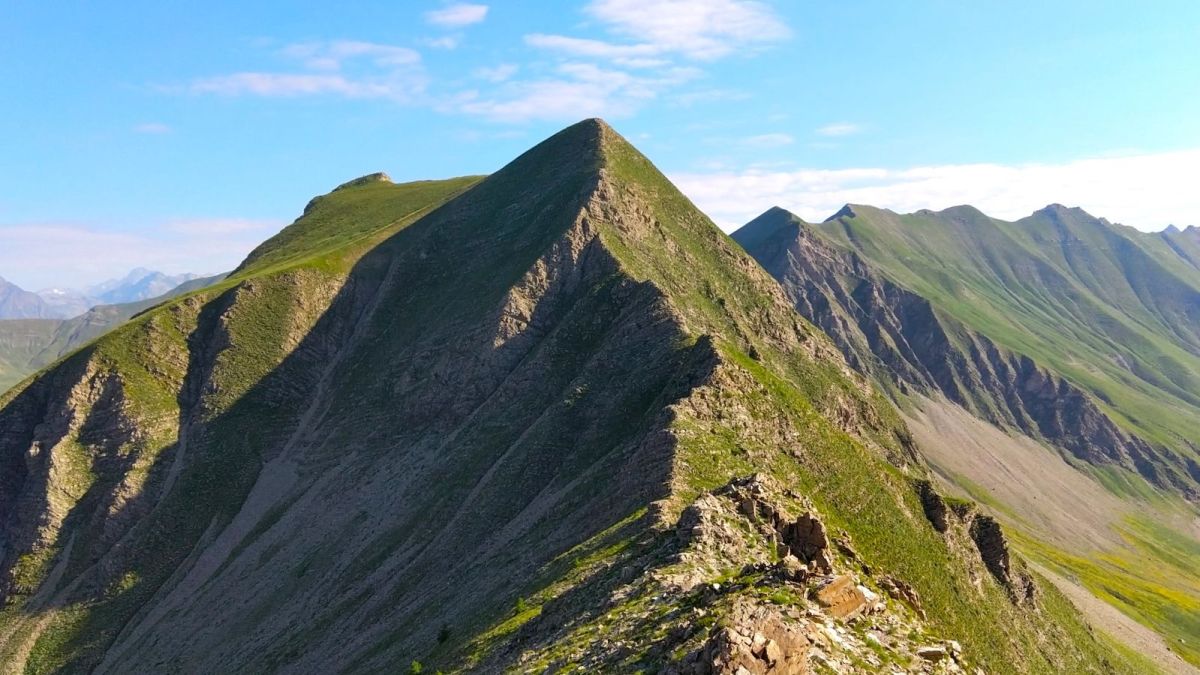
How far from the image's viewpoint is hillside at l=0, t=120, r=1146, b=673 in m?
42.5

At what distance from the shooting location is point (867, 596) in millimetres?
35094

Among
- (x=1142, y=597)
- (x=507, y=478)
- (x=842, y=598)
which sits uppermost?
(x=842, y=598)

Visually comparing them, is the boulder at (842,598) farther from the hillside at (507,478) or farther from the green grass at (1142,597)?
the green grass at (1142,597)

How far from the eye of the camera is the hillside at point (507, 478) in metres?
42.5

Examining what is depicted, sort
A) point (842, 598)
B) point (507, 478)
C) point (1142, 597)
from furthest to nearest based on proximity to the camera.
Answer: point (1142, 597), point (507, 478), point (842, 598)

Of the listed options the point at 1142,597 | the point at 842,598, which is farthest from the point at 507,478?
the point at 1142,597

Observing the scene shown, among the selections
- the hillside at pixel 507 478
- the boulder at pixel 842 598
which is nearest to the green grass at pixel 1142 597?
the hillside at pixel 507 478

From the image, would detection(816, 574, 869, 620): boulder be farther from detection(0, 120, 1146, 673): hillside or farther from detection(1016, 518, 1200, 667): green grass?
detection(1016, 518, 1200, 667): green grass

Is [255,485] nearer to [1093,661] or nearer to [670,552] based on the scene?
[670,552]

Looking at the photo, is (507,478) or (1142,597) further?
(1142,597)

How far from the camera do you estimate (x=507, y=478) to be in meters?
80.9

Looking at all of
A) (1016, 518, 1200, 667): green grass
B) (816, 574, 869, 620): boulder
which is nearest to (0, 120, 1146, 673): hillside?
(816, 574, 869, 620): boulder

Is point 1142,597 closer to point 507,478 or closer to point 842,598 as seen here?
point 507,478

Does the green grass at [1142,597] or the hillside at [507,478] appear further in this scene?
the green grass at [1142,597]
